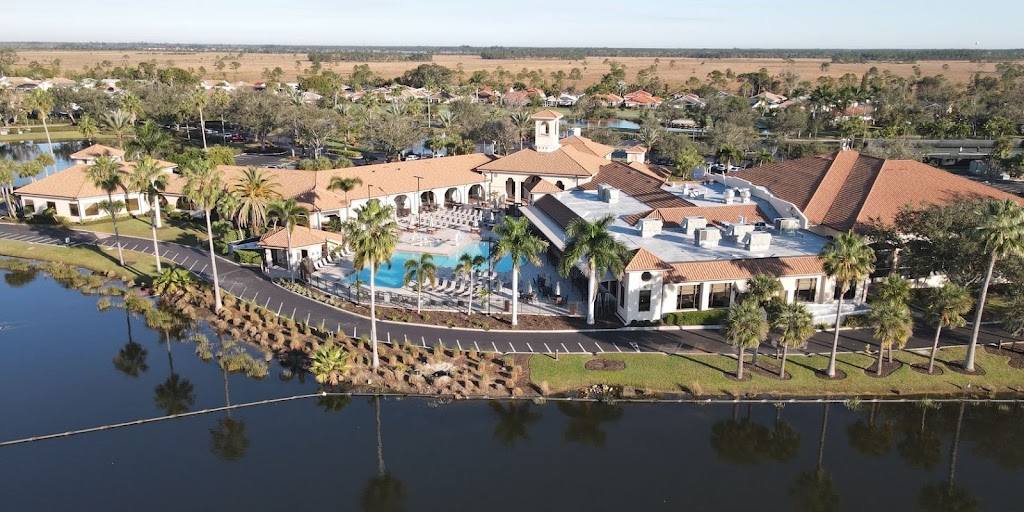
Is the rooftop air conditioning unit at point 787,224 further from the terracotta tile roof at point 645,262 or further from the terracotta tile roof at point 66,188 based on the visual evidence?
the terracotta tile roof at point 66,188

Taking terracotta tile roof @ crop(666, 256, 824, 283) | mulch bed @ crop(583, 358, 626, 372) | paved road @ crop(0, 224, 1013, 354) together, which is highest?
terracotta tile roof @ crop(666, 256, 824, 283)

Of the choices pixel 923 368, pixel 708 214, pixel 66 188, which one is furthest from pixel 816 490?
pixel 66 188

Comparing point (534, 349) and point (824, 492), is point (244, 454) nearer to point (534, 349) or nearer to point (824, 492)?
point (534, 349)

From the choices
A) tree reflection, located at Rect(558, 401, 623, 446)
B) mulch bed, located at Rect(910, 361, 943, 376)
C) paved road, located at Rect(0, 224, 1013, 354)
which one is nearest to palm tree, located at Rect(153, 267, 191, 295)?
paved road, located at Rect(0, 224, 1013, 354)

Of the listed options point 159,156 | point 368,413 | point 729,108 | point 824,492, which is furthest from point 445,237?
point 729,108

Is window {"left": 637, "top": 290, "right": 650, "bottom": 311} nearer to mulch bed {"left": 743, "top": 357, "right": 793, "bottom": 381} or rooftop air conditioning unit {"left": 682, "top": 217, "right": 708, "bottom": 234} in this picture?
mulch bed {"left": 743, "top": 357, "right": 793, "bottom": 381}
